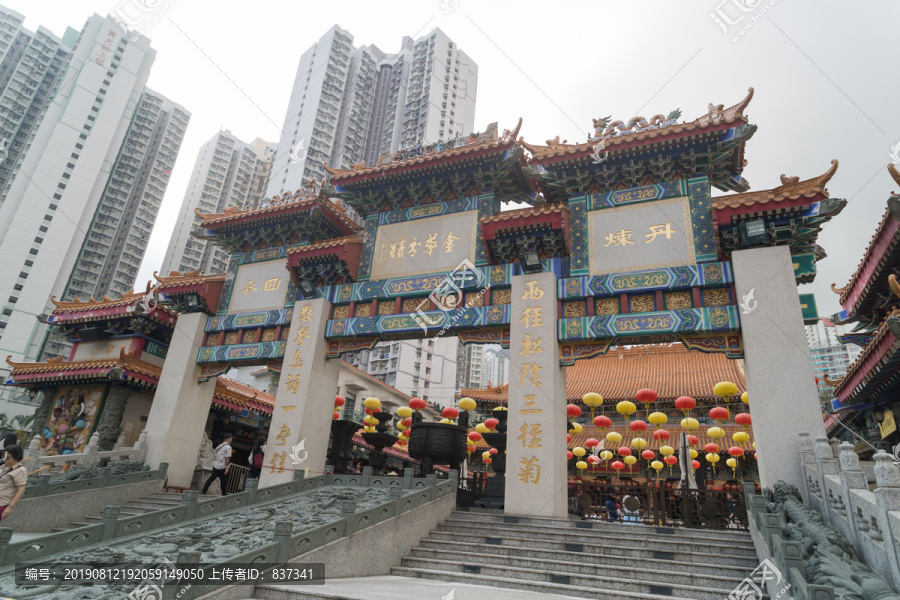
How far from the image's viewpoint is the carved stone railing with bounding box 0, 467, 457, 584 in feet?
18.4

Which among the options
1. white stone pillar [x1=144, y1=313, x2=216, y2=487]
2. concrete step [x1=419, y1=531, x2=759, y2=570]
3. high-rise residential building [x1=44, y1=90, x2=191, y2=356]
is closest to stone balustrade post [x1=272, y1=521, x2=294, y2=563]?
concrete step [x1=419, y1=531, x2=759, y2=570]

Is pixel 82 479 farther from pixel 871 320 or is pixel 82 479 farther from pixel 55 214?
pixel 55 214

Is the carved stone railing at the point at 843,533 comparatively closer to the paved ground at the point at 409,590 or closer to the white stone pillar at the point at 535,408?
the paved ground at the point at 409,590

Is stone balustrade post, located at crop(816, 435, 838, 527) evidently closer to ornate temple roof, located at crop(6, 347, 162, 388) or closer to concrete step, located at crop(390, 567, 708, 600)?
concrete step, located at crop(390, 567, 708, 600)

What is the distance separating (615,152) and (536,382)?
5.30 m

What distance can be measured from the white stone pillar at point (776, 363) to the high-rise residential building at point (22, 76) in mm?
61059

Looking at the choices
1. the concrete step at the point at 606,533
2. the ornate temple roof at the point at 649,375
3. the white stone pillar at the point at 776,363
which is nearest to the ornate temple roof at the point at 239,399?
the ornate temple roof at the point at 649,375

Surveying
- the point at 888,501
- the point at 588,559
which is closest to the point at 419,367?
the point at 588,559

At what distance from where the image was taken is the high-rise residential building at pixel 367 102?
63375 millimetres

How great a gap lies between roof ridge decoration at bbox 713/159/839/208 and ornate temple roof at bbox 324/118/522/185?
495 centimetres

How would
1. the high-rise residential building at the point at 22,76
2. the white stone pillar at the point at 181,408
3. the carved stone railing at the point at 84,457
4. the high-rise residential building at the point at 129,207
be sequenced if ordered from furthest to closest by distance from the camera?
1. the high-rise residential building at the point at 129,207
2. the high-rise residential building at the point at 22,76
3. the white stone pillar at the point at 181,408
4. the carved stone railing at the point at 84,457

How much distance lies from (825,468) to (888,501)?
262 cm

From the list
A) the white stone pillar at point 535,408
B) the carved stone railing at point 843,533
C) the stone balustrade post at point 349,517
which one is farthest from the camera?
the white stone pillar at point 535,408

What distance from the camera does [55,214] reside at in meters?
47.6
